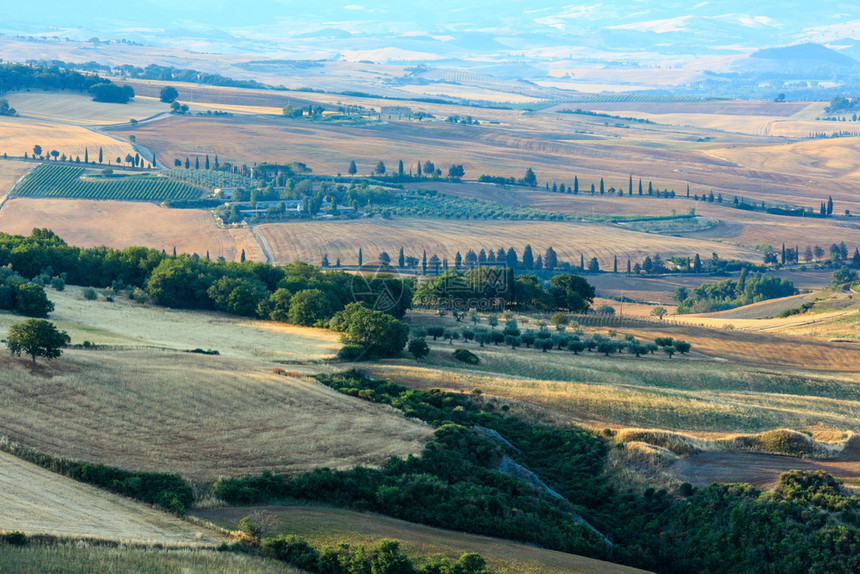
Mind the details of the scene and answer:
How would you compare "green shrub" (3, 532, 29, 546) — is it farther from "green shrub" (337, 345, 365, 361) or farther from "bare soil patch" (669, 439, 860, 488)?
"green shrub" (337, 345, 365, 361)

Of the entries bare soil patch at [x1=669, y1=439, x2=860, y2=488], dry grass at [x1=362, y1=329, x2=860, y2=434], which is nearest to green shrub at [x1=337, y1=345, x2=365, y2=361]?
dry grass at [x1=362, y1=329, x2=860, y2=434]

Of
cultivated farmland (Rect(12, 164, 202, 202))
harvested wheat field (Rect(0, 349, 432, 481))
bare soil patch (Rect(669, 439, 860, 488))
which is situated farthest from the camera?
cultivated farmland (Rect(12, 164, 202, 202))

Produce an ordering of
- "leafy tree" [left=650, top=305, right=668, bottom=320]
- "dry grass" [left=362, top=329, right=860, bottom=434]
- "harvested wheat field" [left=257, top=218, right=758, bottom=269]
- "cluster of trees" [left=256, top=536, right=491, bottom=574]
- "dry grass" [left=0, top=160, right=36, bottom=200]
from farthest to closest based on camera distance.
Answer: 1. "dry grass" [left=0, top=160, right=36, bottom=200]
2. "harvested wheat field" [left=257, top=218, right=758, bottom=269]
3. "leafy tree" [left=650, top=305, right=668, bottom=320]
4. "dry grass" [left=362, top=329, right=860, bottom=434]
5. "cluster of trees" [left=256, top=536, right=491, bottom=574]

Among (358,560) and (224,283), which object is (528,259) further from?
(358,560)

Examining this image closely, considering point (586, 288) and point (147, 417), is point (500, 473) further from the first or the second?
point (586, 288)

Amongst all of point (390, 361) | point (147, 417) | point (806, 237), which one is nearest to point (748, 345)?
point (390, 361)

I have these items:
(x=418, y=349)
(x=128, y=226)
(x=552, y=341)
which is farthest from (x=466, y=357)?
(x=128, y=226)
